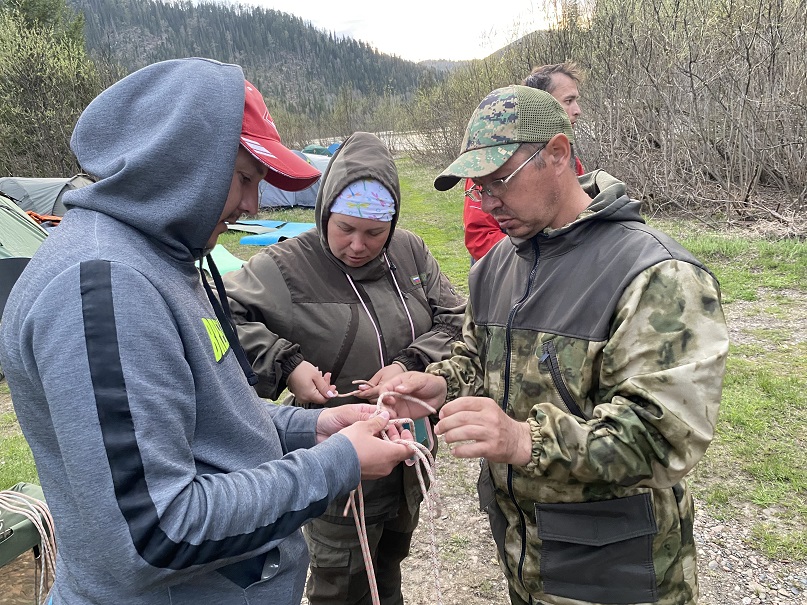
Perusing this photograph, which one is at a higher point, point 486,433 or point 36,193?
point 36,193

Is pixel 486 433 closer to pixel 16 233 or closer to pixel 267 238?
pixel 16 233

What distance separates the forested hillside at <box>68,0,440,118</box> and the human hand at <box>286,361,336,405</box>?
109947 mm

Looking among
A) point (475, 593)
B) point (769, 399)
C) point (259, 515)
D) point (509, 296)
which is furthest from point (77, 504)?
point (769, 399)

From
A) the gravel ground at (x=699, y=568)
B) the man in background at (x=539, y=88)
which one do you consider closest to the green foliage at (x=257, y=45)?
the man in background at (x=539, y=88)

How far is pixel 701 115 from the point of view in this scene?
36.8ft

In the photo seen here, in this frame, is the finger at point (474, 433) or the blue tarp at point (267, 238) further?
the blue tarp at point (267, 238)

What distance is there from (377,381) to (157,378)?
138cm

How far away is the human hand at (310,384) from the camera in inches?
92.9

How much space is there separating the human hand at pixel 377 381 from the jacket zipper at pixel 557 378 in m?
0.77

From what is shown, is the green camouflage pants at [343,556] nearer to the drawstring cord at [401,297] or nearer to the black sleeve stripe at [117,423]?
the drawstring cord at [401,297]

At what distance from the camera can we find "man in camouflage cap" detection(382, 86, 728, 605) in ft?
5.08

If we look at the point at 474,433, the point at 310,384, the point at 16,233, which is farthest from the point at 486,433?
the point at 16,233

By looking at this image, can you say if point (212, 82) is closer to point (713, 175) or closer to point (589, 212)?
point (589, 212)

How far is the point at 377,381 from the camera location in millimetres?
2438
